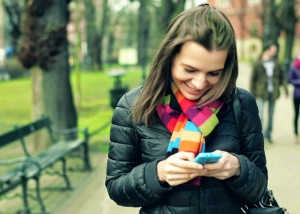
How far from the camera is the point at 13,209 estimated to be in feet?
21.7

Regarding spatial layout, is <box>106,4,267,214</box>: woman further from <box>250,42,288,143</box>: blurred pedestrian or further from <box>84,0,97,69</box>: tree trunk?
<box>84,0,97,69</box>: tree trunk

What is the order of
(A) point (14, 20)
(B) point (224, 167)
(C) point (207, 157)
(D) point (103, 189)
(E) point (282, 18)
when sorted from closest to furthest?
(C) point (207, 157) < (B) point (224, 167) < (D) point (103, 189) < (A) point (14, 20) < (E) point (282, 18)

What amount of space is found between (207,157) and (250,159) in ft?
1.41

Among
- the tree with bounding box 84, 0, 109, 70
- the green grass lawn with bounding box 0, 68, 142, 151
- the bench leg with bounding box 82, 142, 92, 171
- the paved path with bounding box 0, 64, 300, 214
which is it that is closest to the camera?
the paved path with bounding box 0, 64, 300, 214

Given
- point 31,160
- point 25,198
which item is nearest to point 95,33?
point 31,160

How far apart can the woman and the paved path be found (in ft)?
13.2

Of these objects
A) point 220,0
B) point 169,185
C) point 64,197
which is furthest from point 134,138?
point 220,0

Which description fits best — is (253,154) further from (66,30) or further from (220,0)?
(220,0)

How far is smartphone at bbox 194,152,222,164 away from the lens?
186cm

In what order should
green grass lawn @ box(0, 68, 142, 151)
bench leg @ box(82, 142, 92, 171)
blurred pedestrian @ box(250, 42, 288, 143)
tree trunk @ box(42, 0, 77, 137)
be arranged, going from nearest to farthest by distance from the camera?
bench leg @ box(82, 142, 92, 171)
tree trunk @ box(42, 0, 77, 137)
blurred pedestrian @ box(250, 42, 288, 143)
green grass lawn @ box(0, 68, 142, 151)

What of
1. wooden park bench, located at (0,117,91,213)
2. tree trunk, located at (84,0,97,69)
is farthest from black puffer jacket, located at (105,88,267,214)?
tree trunk, located at (84,0,97,69)

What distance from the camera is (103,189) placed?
296 inches

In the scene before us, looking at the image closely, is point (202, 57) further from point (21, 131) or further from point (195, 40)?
point (21, 131)

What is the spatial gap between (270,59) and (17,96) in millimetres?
14602
